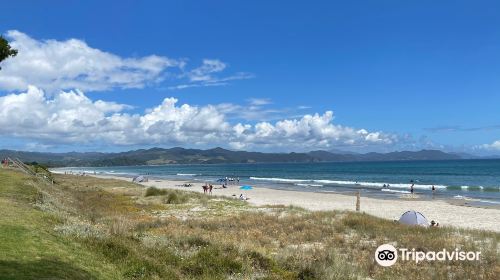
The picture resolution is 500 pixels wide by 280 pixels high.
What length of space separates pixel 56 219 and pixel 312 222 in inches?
508

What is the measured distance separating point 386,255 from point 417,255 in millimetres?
1187

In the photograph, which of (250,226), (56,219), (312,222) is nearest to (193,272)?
(56,219)

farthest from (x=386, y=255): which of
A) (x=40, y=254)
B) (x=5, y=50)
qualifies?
(x=5, y=50)

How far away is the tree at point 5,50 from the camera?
46.9ft

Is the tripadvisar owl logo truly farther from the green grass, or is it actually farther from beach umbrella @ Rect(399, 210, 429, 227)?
the green grass

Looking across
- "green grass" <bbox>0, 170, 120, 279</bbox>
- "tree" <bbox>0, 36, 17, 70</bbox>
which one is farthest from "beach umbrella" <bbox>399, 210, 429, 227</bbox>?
"tree" <bbox>0, 36, 17, 70</bbox>

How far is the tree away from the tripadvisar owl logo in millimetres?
14236

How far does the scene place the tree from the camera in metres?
14.3

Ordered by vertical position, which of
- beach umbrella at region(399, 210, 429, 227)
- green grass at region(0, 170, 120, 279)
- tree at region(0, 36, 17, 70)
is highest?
tree at region(0, 36, 17, 70)

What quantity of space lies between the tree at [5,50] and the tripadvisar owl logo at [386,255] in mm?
Result: 14236

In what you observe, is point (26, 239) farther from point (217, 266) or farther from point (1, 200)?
point (1, 200)

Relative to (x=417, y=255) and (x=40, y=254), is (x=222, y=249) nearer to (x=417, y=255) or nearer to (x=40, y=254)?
(x=40, y=254)

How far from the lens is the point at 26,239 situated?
1114cm

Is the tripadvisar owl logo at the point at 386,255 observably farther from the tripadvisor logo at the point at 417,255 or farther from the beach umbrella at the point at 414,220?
the beach umbrella at the point at 414,220
